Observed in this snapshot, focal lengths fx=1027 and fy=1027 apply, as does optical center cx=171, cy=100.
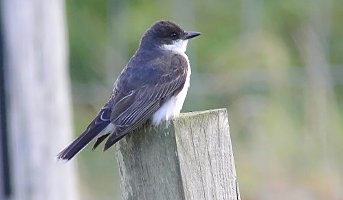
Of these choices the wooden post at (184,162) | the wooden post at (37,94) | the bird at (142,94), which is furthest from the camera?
the wooden post at (37,94)

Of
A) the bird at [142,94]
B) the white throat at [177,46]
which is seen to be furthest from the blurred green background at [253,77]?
the bird at [142,94]

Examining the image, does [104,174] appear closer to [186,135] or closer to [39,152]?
[39,152]

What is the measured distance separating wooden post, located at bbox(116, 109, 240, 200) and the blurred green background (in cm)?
420

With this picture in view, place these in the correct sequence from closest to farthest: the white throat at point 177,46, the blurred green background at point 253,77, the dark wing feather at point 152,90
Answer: the dark wing feather at point 152,90 < the white throat at point 177,46 < the blurred green background at point 253,77

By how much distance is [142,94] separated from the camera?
450 cm

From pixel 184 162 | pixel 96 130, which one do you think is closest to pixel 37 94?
pixel 96 130

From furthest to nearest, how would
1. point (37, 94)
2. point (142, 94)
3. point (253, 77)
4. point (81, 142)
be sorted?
point (253, 77)
point (37, 94)
point (142, 94)
point (81, 142)

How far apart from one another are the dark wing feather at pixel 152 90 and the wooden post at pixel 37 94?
1.02 m

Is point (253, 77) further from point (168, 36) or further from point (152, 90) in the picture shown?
point (152, 90)

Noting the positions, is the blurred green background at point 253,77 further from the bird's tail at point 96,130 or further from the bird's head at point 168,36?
the bird's tail at point 96,130

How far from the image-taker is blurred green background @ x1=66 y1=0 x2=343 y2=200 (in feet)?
25.2

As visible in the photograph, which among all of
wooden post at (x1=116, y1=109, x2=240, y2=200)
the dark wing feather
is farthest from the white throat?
wooden post at (x1=116, y1=109, x2=240, y2=200)

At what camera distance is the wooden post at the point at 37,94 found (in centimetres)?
565

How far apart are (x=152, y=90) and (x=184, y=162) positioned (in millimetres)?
1566
